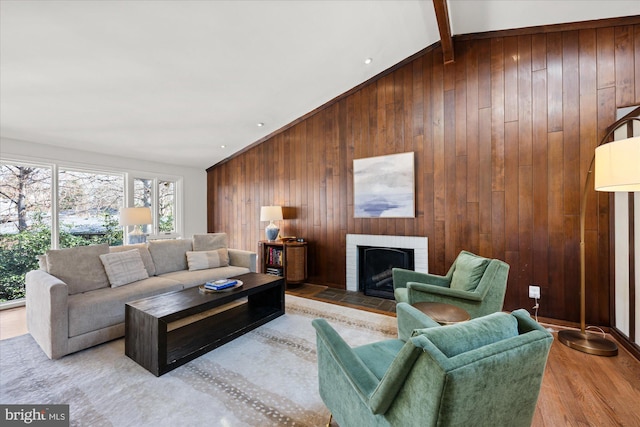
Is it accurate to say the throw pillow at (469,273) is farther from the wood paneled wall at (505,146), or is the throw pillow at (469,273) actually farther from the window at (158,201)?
the window at (158,201)

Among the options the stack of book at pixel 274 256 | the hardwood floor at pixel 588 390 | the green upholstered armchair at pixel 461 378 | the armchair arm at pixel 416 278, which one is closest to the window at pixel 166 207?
the stack of book at pixel 274 256

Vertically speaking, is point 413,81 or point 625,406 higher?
point 413,81

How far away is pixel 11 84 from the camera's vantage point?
2.56m

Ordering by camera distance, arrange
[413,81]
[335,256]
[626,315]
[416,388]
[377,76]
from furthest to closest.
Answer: [335,256] → [377,76] → [413,81] → [626,315] → [416,388]

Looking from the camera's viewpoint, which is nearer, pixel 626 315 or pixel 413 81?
pixel 626 315

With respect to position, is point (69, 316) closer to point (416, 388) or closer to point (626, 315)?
point (416, 388)

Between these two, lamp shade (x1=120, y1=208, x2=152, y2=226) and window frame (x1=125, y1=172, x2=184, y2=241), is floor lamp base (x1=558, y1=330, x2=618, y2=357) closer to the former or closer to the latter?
lamp shade (x1=120, y1=208, x2=152, y2=226)

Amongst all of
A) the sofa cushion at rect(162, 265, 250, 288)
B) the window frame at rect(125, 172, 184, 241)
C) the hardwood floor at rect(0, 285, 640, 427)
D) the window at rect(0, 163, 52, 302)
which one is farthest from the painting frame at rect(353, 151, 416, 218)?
the window at rect(0, 163, 52, 302)

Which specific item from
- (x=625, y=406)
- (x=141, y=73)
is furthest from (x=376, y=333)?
(x=141, y=73)

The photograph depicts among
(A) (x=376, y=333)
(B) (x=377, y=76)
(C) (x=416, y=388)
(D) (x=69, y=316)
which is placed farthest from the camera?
(B) (x=377, y=76)

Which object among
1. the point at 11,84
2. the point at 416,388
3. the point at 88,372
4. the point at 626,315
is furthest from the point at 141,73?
the point at 626,315

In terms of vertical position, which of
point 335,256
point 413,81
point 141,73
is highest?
point 413,81

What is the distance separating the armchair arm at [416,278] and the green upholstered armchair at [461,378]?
5.32 feet

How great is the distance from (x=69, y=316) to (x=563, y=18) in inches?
215
